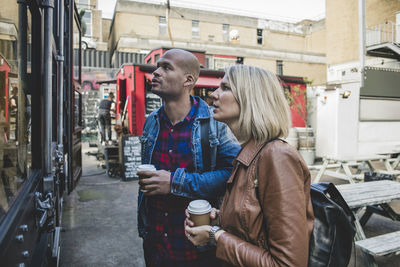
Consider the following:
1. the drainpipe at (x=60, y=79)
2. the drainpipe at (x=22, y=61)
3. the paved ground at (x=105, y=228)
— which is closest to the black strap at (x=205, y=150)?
the drainpipe at (x=22, y=61)

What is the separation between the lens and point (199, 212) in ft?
4.28

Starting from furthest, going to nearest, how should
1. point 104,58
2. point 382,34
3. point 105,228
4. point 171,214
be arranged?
1. point 104,58
2. point 382,34
3. point 105,228
4. point 171,214

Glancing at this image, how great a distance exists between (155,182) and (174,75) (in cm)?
77

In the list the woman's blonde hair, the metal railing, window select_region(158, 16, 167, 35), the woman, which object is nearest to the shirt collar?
the woman

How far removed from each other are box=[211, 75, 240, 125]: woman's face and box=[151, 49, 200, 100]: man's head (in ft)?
1.76

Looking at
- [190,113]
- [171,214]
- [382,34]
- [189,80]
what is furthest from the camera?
[382,34]

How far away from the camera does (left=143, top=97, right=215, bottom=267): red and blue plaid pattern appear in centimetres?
173

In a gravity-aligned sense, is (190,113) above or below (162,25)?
below

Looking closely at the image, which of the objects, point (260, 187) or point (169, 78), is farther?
point (169, 78)

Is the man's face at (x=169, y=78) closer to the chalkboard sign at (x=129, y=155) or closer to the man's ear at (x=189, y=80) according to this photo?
the man's ear at (x=189, y=80)

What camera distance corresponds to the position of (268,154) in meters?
1.16

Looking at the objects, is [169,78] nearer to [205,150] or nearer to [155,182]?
[205,150]

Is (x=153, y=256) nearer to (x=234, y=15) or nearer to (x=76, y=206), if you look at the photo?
(x=76, y=206)

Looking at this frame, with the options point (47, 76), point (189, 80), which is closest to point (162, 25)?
point (189, 80)
